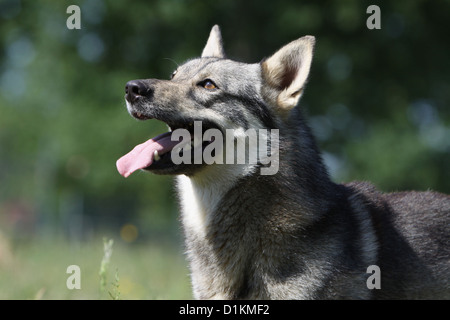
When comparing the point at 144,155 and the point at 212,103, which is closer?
the point at 144,155

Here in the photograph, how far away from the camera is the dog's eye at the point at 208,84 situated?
4.32 metres

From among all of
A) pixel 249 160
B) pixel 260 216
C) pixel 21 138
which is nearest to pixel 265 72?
pixel 249 160

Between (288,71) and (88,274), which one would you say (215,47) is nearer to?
(288,71)

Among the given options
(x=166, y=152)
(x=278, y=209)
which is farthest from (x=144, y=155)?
(x=278, y=209)

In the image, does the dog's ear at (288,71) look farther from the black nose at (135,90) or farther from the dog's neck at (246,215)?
the black nose at (135,90)

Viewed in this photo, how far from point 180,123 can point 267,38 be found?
9.30 metres

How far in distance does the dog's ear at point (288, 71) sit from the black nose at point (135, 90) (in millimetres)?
978

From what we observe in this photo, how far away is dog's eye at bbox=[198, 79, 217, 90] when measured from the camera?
4.32 meters

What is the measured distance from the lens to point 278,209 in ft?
12.7

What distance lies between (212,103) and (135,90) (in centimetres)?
59

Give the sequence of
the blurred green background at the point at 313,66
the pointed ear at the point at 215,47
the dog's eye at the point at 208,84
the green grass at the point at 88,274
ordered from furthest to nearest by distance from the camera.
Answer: the blurred green background at the point at 313,66 → the green grass at the point at 88,274 → the pointed ear at the point at 215,47 → the dog's eye at the point at 208,84

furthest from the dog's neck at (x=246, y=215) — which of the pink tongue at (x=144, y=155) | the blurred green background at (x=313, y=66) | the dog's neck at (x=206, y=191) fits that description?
the blurred green background at (x=313, y=66)

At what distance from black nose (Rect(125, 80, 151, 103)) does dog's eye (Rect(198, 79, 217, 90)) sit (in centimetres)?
49

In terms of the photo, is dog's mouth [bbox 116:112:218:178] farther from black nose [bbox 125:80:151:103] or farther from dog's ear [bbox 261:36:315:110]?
dog's ear [bbox 261:36:315:110]
